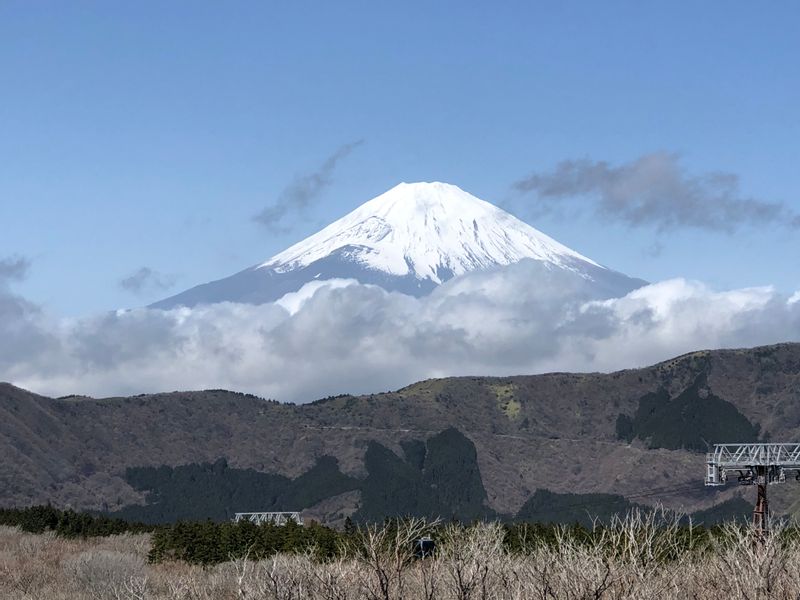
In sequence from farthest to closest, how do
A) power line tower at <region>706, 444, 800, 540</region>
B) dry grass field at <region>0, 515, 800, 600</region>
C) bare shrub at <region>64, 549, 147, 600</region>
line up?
power line tower at <region>706, 444, 800, 540</region> → bare shrub at <region>64, 549, 147, 600</region> → dry grass field at <region>0, 515, 800, 600</region>

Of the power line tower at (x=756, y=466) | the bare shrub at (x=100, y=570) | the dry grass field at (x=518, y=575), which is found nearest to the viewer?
the dry grass field at (x=518, y=575)

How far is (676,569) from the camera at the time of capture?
45.6 meters

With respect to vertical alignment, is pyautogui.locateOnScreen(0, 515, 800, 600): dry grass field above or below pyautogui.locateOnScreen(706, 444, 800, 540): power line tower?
below

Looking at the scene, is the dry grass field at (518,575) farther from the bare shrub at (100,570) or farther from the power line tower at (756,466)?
the power line tower at (756,466)

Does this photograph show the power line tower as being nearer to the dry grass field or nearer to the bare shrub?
the dry grass field

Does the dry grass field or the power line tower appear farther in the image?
the power line tower

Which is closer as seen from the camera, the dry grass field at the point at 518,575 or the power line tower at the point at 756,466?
the dry grass field at the point at 518,575

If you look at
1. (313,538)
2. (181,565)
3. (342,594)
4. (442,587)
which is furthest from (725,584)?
(181,565)

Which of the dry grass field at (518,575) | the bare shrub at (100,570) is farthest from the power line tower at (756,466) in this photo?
the bare shrub at (100,570)

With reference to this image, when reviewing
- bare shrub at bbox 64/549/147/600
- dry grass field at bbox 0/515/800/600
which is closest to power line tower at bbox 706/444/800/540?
dry grass field at bbox 0/515/800/600

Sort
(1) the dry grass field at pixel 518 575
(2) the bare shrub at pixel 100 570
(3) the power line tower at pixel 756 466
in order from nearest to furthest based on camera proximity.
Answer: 1. (1) the dry grass field at pixel 518 575
2. (2) the bare shrub at pixel 100 570
3. (3) the power line tower at pixel 756 466

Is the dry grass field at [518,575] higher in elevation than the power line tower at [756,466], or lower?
lower

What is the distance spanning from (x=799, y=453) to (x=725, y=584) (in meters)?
47.8

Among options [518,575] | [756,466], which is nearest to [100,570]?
[518,575]
